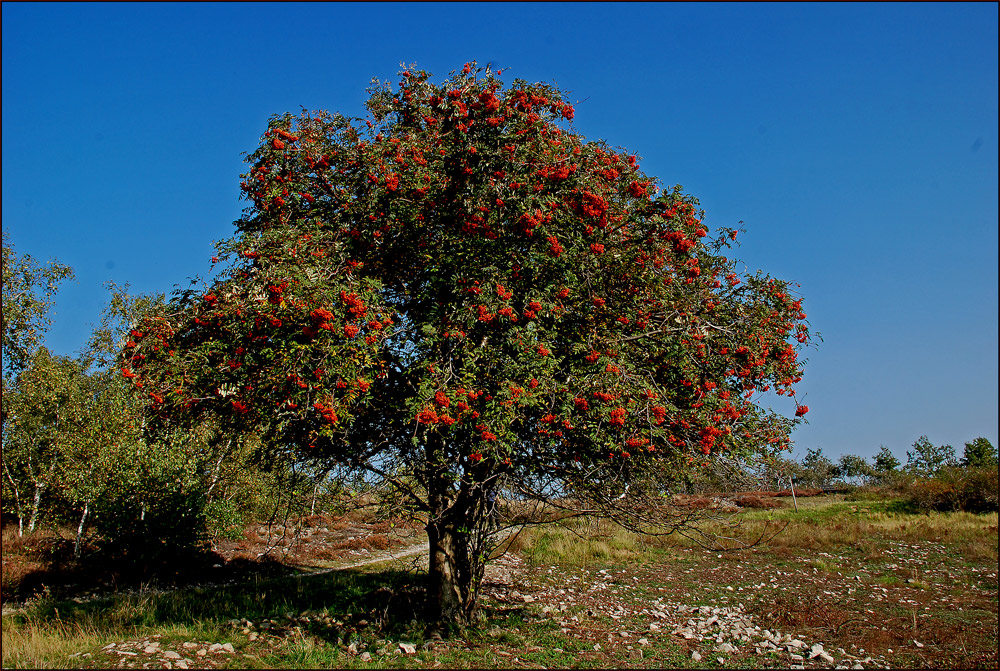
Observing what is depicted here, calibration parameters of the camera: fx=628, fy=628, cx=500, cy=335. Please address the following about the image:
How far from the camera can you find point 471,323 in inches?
299

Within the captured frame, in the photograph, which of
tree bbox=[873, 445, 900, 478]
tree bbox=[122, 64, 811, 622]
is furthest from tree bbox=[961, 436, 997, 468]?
tree bbox=[122, 64, 811, 622]

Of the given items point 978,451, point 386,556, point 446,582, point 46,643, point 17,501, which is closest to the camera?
point 46,643

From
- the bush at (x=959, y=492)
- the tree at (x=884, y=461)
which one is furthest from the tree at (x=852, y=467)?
the bush at (x=959, y=492)

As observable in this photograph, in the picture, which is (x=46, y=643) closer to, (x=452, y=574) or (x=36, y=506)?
(x=452, y=574)

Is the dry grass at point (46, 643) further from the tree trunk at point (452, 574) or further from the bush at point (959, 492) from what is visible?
the bush at point (959, 492)

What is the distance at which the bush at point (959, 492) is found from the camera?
2767cm

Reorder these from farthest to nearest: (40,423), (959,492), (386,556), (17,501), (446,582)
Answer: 1. (959,492)
2. (17,501)
3. (386,556)
4. (40,423)
5. (446,582)

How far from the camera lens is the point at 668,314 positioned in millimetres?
8383

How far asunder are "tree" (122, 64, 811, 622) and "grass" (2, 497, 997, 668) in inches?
60.4

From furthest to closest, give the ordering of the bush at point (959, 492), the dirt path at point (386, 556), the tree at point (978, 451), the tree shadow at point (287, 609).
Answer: the tree at point (978, 451) < the bush at point (959, 492) < the dirt path at point (386, 556) < the tree shadow at point (287, 609)

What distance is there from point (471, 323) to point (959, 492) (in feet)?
101

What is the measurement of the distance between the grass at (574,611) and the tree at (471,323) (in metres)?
1.53

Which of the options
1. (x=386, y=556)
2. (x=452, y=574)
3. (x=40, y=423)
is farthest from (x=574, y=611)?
(x=40, y=423)

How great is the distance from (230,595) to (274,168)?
8564 mm
